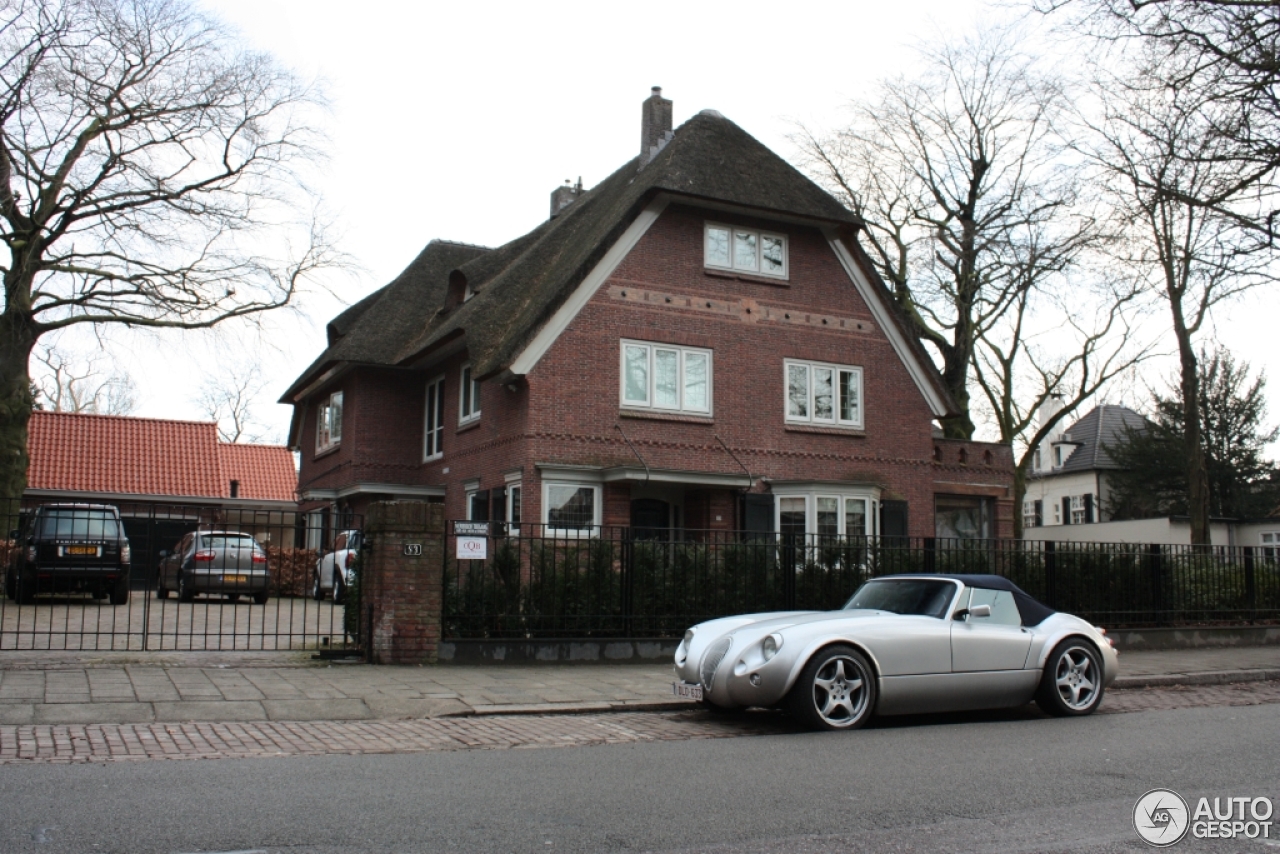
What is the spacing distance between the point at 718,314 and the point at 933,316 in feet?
49.8

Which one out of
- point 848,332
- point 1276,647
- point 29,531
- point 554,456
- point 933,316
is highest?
point 933,316

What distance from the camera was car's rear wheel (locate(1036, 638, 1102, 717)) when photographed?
1094 cm

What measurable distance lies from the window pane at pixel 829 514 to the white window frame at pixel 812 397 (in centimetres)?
185

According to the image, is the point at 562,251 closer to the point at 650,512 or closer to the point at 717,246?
the point at 717,246

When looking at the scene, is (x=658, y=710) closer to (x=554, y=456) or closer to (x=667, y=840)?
(x=667, y=840)

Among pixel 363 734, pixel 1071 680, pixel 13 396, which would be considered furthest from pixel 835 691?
pixel 13 396

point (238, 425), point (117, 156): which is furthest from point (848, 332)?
point (238, 425)

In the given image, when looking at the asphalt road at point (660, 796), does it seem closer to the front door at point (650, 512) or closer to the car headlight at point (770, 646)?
the car headlight at point (770, 646)

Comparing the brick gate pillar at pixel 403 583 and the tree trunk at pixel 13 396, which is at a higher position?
the tree trunk at pixel 13 396

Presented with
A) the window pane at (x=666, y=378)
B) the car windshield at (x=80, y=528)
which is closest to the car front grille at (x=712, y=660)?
the car windshield at (x=80, y=528)

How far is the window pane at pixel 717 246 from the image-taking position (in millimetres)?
26062

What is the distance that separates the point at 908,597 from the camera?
36.1 feet

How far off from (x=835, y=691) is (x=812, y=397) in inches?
686

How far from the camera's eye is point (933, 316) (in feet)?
127
